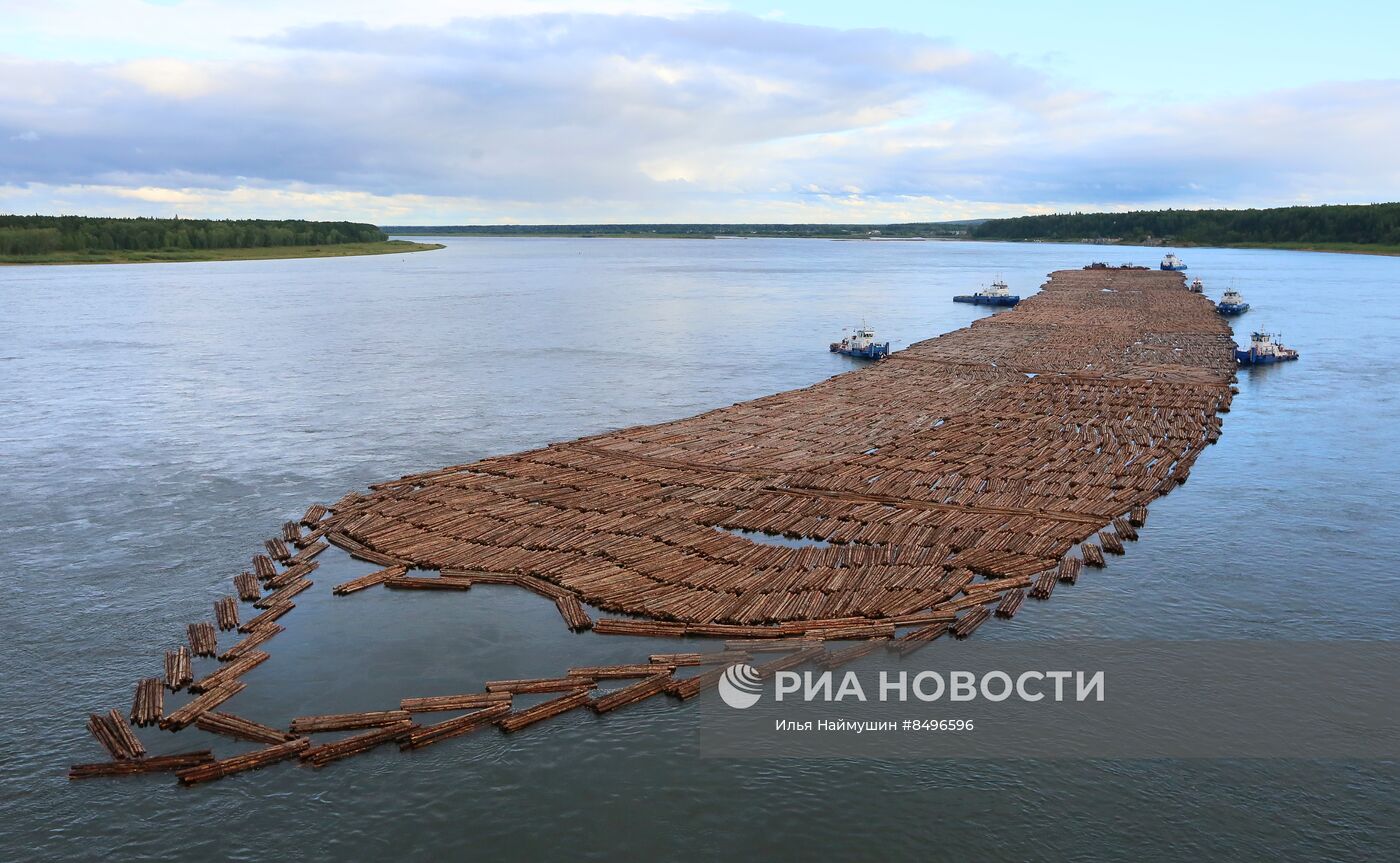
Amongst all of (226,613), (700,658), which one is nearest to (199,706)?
(226,613)

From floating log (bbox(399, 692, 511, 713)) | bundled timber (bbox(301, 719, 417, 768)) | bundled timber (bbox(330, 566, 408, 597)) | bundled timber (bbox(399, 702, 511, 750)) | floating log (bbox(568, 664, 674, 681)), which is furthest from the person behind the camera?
bundled timber (bbox(330, 566, 408, 597))

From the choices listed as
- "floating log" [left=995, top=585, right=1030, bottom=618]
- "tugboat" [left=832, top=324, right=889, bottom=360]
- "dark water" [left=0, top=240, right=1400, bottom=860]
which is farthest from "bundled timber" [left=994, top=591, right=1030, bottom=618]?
"tugboat" [left=832, top=324, right=889, bottom=360]

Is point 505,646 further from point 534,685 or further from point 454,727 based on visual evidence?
point 454,727

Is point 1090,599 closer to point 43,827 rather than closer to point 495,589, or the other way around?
point 495,589

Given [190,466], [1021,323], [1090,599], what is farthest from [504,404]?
→ [1021,323]

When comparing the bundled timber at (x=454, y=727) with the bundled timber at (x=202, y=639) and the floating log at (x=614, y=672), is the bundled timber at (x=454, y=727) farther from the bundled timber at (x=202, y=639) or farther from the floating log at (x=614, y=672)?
the bundled timber at (x=202, y=639)

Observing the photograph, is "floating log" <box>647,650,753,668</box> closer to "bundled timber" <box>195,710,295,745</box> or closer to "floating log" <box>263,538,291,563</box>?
"bundled timber" <box>195,710,295,745</box>
